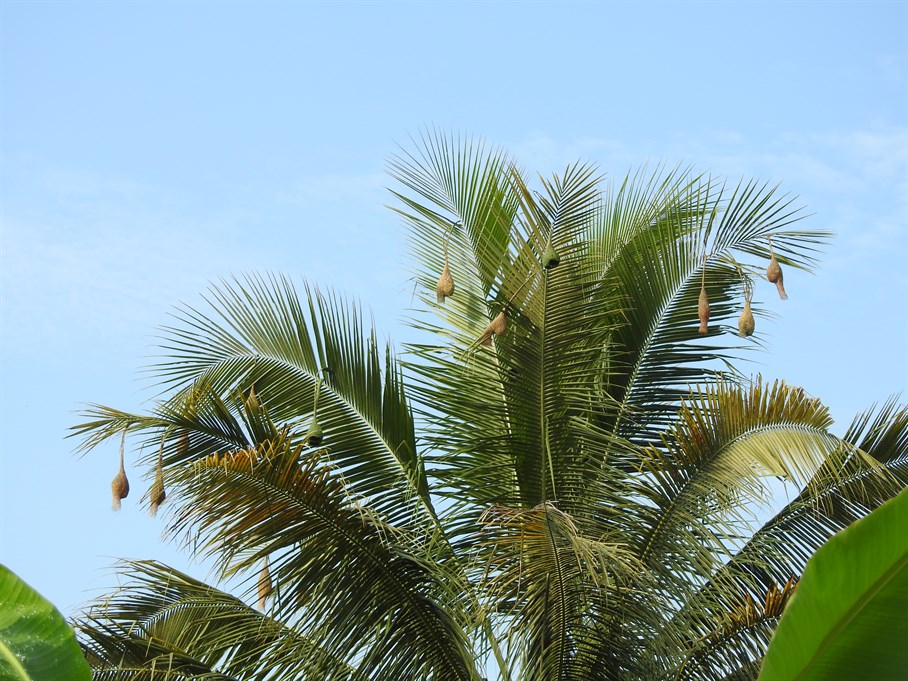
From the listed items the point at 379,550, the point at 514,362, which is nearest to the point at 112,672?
the point at 379,550

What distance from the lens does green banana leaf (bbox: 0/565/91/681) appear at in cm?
484

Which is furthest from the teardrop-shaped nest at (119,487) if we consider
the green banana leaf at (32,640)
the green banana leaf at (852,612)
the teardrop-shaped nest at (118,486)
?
the green banana leaf at (852,612)

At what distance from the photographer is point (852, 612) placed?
4477 mm

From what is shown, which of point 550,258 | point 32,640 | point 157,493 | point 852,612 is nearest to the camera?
point 852,612

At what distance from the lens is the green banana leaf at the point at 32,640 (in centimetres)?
484

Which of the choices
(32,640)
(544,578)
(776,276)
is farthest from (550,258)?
(32,640)

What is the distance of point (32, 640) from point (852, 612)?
10.4 ft

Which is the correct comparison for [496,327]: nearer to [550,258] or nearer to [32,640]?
[550,258]

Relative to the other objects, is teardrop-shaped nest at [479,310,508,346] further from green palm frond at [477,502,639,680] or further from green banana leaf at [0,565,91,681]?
green banana leaf at [0,565,91,681]

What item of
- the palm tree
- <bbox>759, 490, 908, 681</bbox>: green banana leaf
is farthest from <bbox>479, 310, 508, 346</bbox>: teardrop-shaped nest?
<bbox>759, 490, 908, 681</bbox>: green banana leaf

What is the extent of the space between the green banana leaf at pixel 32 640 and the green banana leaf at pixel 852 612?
107 inches

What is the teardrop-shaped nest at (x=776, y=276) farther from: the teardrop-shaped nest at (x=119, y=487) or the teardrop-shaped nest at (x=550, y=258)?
the teardrop-shaped nest at (x=119, y=487)

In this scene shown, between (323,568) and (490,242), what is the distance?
2551 mm

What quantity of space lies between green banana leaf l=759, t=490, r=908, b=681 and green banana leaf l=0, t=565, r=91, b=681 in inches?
107
